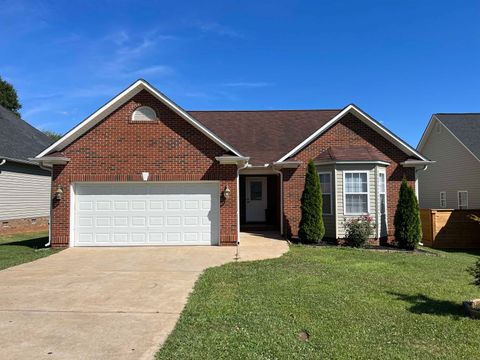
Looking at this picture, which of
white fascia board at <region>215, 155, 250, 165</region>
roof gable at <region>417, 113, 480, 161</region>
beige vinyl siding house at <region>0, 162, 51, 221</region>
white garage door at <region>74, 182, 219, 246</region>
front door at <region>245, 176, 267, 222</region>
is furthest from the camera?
roof gable at <region>417, 113, 480, 161</region>

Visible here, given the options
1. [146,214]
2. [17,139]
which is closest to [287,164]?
[146,214]

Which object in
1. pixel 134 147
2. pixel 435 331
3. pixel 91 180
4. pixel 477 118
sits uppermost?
pixel 477 118

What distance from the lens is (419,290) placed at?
26.9 ft

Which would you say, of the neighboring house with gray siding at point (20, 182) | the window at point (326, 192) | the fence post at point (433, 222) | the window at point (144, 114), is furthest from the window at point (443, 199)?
the neighboring house with gray siding at point (20, 182)

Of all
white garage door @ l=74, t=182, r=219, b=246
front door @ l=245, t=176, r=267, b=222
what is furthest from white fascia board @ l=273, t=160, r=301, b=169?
front door @ l=245, t=176, r=267, b=222

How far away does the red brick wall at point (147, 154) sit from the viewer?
46.4ft

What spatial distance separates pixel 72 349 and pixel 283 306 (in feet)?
10.9

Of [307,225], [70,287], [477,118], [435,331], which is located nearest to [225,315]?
[435,331]

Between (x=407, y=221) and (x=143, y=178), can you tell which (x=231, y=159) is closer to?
(x=143, y=178)

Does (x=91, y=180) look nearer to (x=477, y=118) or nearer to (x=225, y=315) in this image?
(x=225, y=315)

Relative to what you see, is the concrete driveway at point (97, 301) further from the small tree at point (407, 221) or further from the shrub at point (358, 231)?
the small tree at point (407, 221)

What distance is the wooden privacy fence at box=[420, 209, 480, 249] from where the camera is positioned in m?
17.2

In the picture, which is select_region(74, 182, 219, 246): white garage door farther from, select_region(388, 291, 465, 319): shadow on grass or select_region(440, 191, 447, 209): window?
select_region(440, 191, 447, 209): window

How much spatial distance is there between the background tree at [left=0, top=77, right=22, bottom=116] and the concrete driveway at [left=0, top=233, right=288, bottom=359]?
38678 mm
